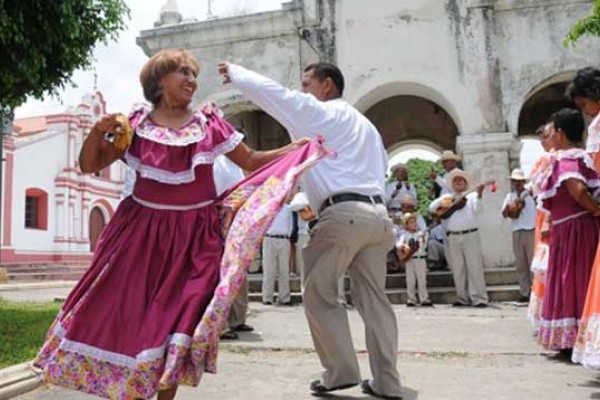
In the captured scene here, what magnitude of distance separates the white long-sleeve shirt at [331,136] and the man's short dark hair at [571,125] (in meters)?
1.65

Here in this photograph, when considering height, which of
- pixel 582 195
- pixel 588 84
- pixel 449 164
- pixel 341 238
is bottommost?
pixel 341 238

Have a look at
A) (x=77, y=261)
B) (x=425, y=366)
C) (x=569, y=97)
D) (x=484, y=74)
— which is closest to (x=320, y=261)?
(x=425, y=366)

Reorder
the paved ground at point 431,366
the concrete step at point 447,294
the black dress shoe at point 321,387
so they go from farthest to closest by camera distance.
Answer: the concrete step at point 447,294
the paved ground at point 431,366
the black dress shoe at point 321,387

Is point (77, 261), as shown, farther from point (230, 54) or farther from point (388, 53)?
point (388, 53)

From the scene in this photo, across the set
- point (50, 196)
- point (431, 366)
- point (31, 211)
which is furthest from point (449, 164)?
point (50, 196)

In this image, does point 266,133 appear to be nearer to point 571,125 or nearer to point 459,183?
point 459,183

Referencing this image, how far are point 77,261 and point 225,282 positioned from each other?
28.7m

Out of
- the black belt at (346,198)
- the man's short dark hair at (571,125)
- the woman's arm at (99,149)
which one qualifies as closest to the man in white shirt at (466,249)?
the man's short dark hair at (571,125)

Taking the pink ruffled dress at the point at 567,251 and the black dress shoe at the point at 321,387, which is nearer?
the black dress shoe at the point at 321,387

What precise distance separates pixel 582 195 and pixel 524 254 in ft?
14.4

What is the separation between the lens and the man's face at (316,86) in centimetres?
393

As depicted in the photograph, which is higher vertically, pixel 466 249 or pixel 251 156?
pixel 251 156

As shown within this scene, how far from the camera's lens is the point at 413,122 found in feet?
48.8

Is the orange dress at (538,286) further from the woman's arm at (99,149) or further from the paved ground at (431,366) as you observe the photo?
the woman's arm at (99,149)
